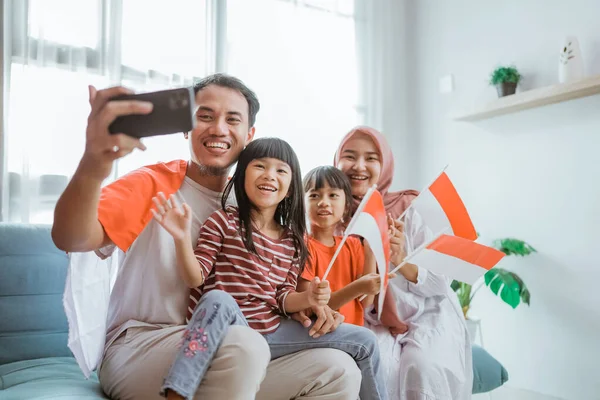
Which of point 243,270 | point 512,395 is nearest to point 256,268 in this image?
point 243,270

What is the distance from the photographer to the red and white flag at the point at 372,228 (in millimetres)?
1255

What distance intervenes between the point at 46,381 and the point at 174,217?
0.71m

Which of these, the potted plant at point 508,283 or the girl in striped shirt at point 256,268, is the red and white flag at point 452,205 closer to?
the girl in striped shirt at point 256,268

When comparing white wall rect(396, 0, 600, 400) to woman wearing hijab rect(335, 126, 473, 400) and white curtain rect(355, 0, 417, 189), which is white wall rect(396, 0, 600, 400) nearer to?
white curtain rect(355, 0, 417, 189)

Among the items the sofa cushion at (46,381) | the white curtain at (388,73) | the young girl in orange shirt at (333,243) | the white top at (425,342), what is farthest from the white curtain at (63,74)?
the white top at (425,342)

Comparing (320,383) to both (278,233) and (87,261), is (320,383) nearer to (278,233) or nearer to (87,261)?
(278,233)

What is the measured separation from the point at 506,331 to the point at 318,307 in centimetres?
220

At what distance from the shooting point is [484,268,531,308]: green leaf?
2.65 m

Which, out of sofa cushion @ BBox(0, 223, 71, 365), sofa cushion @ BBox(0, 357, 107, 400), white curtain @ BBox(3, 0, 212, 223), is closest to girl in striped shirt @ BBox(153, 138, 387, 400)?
sofa cushion @ BBox(0, 357, 107, 400)

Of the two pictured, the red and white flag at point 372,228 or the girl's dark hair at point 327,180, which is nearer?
the red and white flag at point 372,228

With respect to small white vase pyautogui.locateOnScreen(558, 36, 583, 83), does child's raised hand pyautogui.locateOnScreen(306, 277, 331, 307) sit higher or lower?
lower

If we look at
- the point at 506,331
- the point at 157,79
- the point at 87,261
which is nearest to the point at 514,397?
the point at 506,331

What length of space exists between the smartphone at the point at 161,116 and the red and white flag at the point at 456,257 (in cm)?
79

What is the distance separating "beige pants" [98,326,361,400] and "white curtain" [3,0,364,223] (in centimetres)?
139
